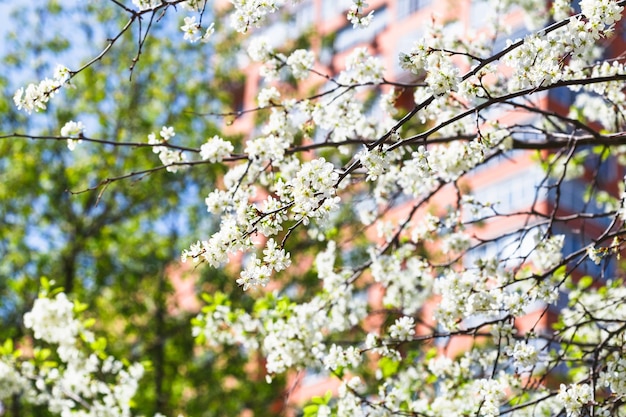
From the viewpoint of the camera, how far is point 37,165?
55.6 ft

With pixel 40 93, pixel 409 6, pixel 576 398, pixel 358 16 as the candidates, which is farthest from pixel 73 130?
pixel 409 6

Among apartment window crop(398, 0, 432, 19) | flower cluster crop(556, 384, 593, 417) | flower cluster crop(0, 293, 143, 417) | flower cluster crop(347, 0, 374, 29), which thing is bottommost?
flower cluster crop(556, 384, 593, 417)

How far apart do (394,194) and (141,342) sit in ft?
33.8

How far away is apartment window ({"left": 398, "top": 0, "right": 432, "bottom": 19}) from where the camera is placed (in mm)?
34500

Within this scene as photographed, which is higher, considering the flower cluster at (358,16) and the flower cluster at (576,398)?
the flower cluster at (358,16)

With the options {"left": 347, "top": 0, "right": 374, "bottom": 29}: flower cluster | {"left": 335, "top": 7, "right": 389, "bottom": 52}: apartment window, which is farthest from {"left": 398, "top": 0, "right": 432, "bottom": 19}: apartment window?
{"left": 347, "top": 0, "right": 374, "bottom": 29}: flower cluster

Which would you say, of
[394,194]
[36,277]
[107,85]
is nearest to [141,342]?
[36,277]

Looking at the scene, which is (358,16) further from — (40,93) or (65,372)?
(65,372)

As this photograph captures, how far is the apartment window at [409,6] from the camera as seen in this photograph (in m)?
34.5

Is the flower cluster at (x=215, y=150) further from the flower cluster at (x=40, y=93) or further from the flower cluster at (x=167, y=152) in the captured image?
the flower cluster at (x=40, y=93)

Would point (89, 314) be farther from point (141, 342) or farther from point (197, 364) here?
point (197, 364)

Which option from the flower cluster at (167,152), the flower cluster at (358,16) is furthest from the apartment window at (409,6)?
the flower cluster at (358,16)

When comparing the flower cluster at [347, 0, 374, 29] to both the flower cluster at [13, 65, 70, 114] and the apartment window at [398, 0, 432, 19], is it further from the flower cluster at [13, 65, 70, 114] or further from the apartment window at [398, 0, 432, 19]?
the apartment window at [398, 0, 432, 19]

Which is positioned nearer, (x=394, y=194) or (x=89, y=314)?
(x=394, y=194)
